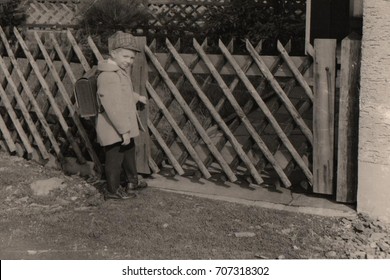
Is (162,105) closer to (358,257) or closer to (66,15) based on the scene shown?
(358,257)

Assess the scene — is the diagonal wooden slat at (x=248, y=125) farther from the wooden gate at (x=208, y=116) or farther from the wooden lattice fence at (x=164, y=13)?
the wooden lattice fence at (x=164, y=13)

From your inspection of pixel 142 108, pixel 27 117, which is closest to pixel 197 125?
pixel 142 108

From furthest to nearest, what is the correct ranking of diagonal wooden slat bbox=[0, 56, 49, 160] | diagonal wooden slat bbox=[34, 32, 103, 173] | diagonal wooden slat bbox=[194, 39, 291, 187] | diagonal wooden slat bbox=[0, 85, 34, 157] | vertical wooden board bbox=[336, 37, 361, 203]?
diagonal wooden slat bbox=[0, 85, 34, 157]
diagonal wooden slat bbox=[0, 56, 49, 160]
diagonal wooden slat bbox=[34, 32, 103, 173]
diagonal wooden slat bbox=[194, 39, 291, 187]
vertical wooden board bbox=[336, 37, 361, 203]

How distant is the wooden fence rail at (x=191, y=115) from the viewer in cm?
532

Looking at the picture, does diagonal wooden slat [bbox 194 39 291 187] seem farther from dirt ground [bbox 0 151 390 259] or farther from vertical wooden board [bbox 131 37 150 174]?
vertical wooden board [bbox 131 37 150 174]

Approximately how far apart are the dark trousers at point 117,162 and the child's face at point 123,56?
0.71 metres

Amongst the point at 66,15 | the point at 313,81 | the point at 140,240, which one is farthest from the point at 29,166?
the point at 66,15

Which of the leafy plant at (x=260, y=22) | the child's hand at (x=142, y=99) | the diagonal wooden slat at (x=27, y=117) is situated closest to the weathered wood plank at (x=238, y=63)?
the child's hand at (x=142, y=99)

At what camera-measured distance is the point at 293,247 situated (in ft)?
14.7

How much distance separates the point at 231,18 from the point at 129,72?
4958 millimetres

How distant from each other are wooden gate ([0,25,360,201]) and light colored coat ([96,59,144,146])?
0.50 m

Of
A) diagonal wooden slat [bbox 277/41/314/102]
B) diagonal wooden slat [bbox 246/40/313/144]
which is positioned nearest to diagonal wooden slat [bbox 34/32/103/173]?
diagonal wooden slat [bbox 246/40/313/144]

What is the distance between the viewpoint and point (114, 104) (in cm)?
521

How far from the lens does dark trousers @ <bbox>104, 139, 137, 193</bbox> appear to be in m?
5.51
